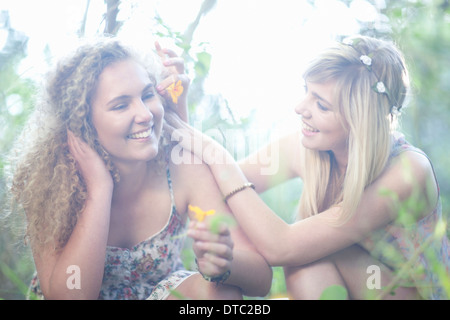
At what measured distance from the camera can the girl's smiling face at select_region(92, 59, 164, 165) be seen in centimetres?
127

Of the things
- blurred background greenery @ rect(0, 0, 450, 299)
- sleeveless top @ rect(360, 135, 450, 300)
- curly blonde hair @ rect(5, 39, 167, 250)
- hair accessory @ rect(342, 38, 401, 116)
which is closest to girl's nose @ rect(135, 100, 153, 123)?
curly blonde hair @ rect(5, 39, 167, 250)

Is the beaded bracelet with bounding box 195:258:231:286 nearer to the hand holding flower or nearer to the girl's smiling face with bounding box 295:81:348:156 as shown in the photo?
the hand holding flower

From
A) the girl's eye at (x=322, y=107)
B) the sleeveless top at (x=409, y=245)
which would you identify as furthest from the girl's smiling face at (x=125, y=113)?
the sleeveless top at (x=409, y=245)

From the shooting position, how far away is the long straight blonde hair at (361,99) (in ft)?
4.28

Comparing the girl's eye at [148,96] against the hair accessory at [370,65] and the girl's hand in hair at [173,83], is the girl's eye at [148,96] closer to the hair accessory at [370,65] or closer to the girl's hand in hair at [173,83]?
the girl's hand in hair at [173,83]

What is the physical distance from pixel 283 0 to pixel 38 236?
3.45ft

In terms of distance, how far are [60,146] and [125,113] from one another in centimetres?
22

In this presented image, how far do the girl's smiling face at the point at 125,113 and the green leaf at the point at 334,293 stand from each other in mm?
632

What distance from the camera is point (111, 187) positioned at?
1.29 metres

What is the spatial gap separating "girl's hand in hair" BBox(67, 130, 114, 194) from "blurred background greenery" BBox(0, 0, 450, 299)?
0.26 metres

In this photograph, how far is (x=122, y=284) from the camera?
138 centimetres

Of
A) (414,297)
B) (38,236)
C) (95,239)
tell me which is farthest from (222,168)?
(414,297)

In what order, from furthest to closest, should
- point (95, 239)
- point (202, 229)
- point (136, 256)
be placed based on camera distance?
point (136, 256)
point (95, 239)
point (202, 229)
